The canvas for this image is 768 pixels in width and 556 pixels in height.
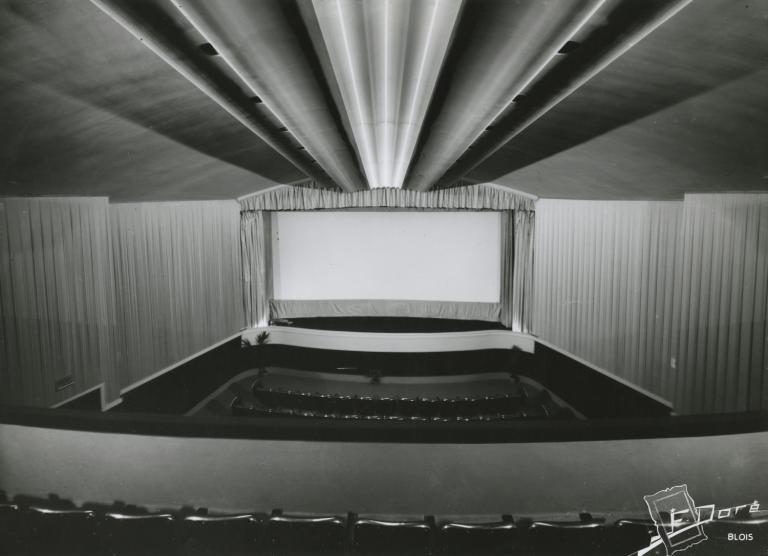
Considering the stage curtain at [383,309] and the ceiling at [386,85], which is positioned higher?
the ceiling at [386,85]

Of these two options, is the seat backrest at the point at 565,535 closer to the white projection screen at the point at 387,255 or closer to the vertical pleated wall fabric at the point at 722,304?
the vertical pleated wall fabric at the point at 722,304

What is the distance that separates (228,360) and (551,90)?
11853mm

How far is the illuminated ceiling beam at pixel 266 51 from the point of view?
1.88 m

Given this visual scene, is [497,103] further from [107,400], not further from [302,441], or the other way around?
[107,400]

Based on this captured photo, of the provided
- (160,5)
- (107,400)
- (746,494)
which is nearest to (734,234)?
(746,494)

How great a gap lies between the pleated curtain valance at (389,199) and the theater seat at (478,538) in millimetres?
9975

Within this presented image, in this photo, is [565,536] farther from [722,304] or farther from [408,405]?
[722,304]

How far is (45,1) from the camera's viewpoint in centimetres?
264

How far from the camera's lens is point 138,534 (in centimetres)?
303

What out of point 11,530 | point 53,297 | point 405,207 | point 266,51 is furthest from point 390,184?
point 11,530

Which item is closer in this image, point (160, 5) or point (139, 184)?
point (160, 5)

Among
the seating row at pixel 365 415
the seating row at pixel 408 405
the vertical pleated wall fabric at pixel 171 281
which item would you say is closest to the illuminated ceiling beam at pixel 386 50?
the seating row at pixel 365 415

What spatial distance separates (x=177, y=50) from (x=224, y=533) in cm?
319

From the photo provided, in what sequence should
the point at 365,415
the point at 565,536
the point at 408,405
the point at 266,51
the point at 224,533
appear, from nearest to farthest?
1. the point at 266,51
2. the point at 565,536
3. the point at 224,533
4. the point at 365,415
5. the point at 408,405
